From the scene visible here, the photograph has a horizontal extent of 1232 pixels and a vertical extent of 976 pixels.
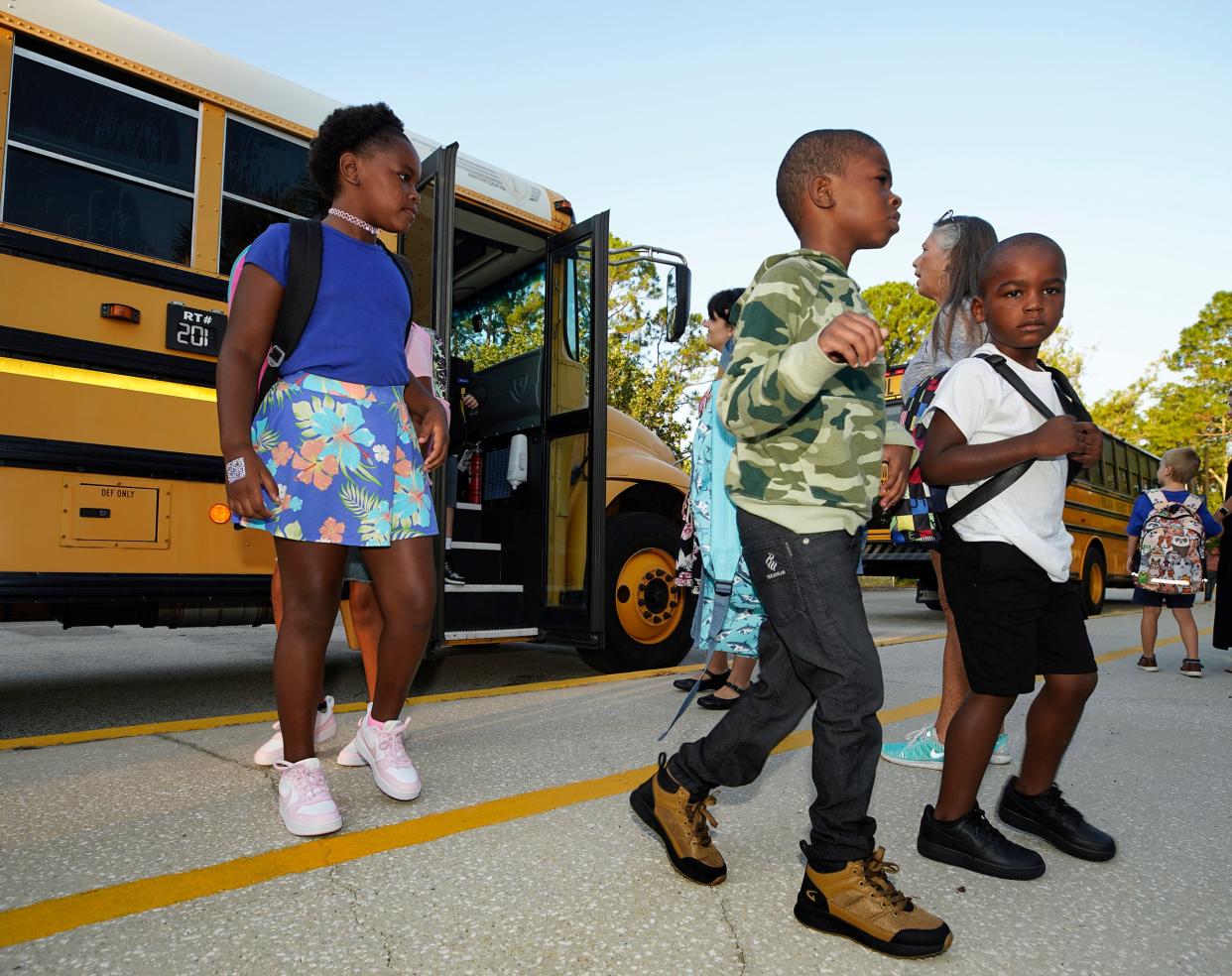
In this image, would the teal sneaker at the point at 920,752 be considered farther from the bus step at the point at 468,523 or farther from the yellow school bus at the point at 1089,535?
the yellow school bus at the point at 1089,535

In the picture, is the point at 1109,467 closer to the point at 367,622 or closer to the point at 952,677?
the point at 952,677

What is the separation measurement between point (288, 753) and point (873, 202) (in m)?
1.80

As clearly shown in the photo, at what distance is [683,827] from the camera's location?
1874mm

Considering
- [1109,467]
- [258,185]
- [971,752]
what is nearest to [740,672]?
[971,752]

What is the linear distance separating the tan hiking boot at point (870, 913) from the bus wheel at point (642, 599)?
3.05 meters

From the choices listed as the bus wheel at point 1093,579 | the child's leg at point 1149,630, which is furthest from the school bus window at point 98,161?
the bus wheel at point 1093,579

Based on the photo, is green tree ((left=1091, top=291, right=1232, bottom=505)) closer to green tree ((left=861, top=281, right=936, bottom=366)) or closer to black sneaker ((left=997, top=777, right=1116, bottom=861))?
green tree ((left=861, top=281, right=936, bottom=366))

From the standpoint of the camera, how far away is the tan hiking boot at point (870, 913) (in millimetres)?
1577

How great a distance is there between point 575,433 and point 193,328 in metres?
1.94

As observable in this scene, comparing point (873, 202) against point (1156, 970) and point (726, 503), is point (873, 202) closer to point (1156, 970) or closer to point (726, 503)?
point (726, 503)

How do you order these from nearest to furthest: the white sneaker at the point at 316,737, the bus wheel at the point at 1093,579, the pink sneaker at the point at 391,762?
the pink sneaker at the point at 391,762
the white sneaker at the point at 316,737
the bus wheel at the point at 1093,579

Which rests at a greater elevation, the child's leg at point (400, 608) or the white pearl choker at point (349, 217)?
the white pearl choker at point (349, 217)

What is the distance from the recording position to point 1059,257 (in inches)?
82.8

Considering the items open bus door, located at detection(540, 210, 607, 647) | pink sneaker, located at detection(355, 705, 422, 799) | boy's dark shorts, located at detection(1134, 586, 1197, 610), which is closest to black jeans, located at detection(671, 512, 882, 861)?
pink sneaker, located at detection(355, 705, 422, 799)
